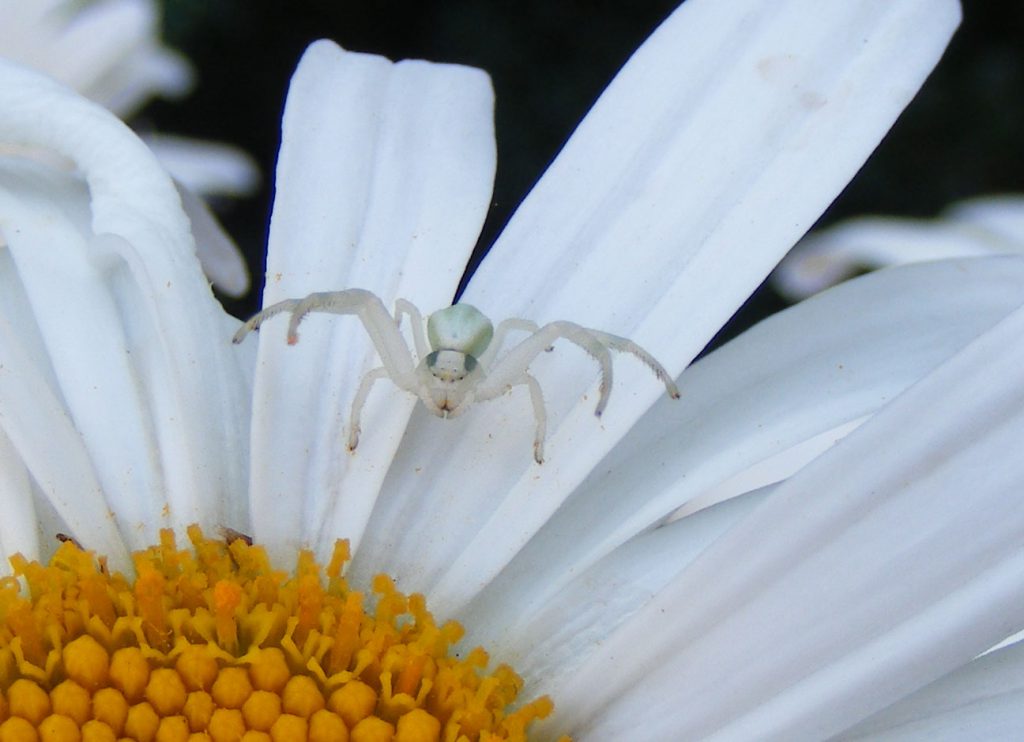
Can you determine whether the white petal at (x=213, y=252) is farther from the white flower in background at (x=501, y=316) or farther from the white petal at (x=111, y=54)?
the white petal at (x=111, y=54)

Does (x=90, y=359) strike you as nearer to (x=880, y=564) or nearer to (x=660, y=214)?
(x=660, y=214)

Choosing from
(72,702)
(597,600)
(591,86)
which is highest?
(591,86)

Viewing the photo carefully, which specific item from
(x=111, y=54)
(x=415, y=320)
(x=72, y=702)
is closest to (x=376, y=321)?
(x=415, y=320)

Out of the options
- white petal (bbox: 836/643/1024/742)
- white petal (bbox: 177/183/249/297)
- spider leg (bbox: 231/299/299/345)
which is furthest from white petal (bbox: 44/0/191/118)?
white petal (bbox: 836/643/1024/742)

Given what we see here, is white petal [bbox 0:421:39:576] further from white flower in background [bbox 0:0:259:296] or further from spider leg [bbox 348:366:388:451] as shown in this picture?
white flower in background [bbox 0:0:259:296]

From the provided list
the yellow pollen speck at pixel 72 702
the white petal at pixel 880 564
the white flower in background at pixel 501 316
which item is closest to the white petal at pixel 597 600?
the white flower in background at pixel 501 316

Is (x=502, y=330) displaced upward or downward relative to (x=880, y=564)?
upward
